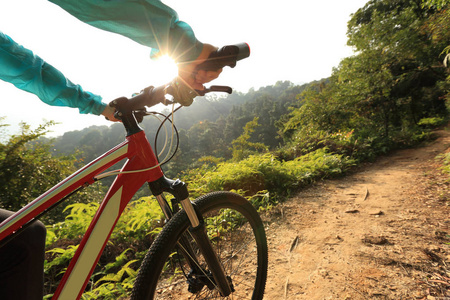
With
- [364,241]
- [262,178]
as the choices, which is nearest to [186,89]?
[364,241]

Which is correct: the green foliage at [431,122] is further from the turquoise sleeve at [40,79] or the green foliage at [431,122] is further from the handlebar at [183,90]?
the turquoise sleeve at [40,79]

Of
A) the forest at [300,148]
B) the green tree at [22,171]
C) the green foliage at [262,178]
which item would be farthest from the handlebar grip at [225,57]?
the green tree at [22,171]

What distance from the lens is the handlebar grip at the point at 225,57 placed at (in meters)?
0.83

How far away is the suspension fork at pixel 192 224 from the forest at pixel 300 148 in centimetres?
44

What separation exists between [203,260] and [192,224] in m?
0.39

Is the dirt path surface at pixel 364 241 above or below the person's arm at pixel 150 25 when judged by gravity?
below

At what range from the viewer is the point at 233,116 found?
157 ft

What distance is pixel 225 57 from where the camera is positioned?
2.75 ft

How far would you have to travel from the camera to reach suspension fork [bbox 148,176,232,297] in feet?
3.45

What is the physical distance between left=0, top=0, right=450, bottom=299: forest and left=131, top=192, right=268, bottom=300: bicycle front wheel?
0.57m

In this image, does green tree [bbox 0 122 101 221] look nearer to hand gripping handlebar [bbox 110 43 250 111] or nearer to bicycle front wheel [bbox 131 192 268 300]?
bicycle front wheel [bbox 131 192 268 300]

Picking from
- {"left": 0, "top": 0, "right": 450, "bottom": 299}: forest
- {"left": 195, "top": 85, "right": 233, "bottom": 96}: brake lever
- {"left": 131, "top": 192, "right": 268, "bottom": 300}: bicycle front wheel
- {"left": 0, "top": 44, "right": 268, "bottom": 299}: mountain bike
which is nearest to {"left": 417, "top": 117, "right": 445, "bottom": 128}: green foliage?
{"left": 0, "top": 0, "right": 450, "bottom": 299}: forest

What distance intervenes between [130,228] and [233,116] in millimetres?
46388

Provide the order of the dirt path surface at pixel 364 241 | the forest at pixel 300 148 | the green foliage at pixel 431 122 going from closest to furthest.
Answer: the dirt path surface at pixel 364 241
the forest at pixel 300 148
the green foliage at pixel 431 122
